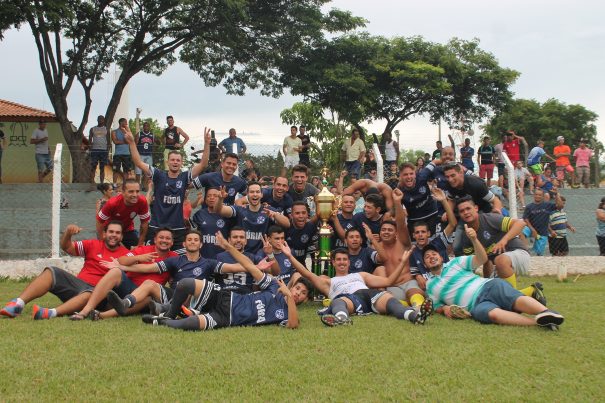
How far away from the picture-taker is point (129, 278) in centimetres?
811

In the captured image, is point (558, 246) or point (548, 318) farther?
point (558, 246)

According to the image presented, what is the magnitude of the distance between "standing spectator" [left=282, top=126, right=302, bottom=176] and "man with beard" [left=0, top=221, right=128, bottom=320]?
7603mm

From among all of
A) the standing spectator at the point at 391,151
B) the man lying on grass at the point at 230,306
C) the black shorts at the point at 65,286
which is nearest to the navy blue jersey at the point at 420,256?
the man lying on grass at the point at 230,306

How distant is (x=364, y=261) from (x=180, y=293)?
2920mm

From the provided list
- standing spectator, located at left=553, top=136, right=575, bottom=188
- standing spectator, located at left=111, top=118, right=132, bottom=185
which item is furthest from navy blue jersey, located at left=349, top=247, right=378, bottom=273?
standing spectator, located at left=553, top=136, right=575, bottom=188

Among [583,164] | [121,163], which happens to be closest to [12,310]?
[121,163]

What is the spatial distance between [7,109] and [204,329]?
1005 inches

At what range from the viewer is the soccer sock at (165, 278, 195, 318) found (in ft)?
23.2

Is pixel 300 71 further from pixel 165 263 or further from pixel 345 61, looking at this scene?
pixel 165 263

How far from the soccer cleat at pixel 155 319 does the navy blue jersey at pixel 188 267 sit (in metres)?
0.76

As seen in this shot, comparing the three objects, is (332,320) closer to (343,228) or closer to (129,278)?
(129,278)

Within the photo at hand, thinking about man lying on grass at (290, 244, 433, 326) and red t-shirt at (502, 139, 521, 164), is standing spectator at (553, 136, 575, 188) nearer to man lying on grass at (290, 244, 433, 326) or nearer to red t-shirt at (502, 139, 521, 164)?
red t-shirt at (502, 139, 521, 164)

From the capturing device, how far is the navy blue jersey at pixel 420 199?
962cm

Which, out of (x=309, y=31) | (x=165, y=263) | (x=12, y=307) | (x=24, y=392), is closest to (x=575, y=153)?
(x=309, y=31)
